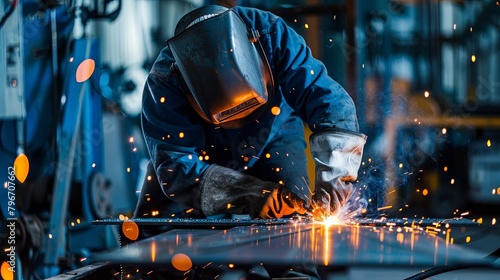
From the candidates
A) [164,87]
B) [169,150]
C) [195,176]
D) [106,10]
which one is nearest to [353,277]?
[195,176]

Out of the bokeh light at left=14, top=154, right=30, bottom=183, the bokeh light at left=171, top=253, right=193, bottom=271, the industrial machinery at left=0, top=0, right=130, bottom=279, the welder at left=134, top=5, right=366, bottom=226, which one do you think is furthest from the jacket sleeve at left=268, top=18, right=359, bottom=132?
the bokeh light at left=14, top=154, right=30, bottom=183

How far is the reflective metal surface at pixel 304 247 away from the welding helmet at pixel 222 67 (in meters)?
0.34

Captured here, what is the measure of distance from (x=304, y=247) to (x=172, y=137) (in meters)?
0.52

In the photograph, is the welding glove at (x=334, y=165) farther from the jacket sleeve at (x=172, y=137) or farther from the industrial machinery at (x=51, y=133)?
the industrial machinery at (x=51, y=133)

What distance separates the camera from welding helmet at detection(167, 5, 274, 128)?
1646 mm

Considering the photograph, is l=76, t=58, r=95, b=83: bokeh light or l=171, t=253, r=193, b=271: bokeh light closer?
l=171, t=253, r=193, b=271: bokeh light

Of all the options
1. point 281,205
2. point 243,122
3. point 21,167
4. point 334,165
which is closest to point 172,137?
point 243,122

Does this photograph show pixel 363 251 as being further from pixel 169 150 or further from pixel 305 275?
pixel 169 150

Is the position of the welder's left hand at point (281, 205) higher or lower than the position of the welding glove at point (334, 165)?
lower

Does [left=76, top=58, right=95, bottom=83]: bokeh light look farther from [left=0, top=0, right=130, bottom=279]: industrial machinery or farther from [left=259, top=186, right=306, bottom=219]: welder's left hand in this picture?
[left=259, top=186, right=306, bottom=219]: welder's left hand

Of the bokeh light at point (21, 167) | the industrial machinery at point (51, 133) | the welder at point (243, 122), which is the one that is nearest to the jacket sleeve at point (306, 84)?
the welder at point (243, 122)

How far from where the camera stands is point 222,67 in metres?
1.65

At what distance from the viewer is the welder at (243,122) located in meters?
1.66

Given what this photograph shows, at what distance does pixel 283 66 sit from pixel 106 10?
0.60 metres
